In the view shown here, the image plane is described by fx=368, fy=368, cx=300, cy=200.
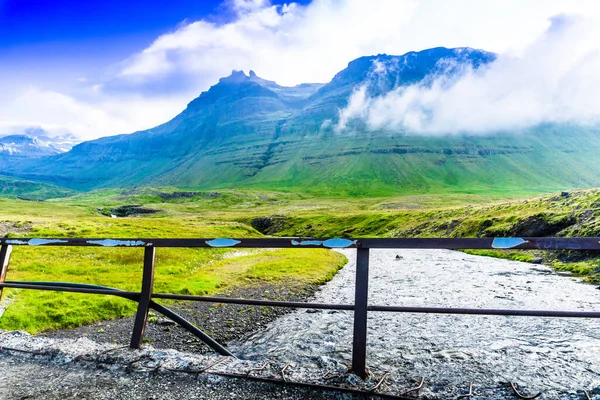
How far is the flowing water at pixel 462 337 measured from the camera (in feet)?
29.7

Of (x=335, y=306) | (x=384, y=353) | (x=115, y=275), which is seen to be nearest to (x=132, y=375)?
(x=335, y=306)

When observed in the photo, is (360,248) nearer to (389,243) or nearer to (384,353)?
(389,243)

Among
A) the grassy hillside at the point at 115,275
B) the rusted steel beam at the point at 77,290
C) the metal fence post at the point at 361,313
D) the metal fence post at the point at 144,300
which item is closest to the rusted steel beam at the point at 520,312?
the metal fence post at the point at 361,313

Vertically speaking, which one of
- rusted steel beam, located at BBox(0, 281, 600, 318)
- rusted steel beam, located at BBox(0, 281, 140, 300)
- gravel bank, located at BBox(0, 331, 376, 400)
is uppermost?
rusted steel beam, located at BBox(0, 281, 600, 318)

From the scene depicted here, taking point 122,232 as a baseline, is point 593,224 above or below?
A: above

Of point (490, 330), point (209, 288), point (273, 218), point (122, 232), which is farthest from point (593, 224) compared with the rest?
point (273, 218)

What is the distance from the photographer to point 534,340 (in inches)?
522

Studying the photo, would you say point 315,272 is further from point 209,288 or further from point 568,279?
point 568,279

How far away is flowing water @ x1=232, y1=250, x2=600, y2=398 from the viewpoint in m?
9.06

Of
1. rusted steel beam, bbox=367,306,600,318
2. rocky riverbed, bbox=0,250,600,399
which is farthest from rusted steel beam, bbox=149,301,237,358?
rusted steel beam, bbox=367,306,600,318

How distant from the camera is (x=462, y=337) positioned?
45.9 feet

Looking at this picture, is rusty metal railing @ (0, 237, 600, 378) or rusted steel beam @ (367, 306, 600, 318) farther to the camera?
rusty metal railing @ (0, 237, 600, 378)

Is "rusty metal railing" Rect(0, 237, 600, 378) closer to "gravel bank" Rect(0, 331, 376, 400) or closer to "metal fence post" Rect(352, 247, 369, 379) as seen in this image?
"metal fence post" Rect(352, 247, 369, 379)

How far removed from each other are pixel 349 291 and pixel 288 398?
2128 cm
